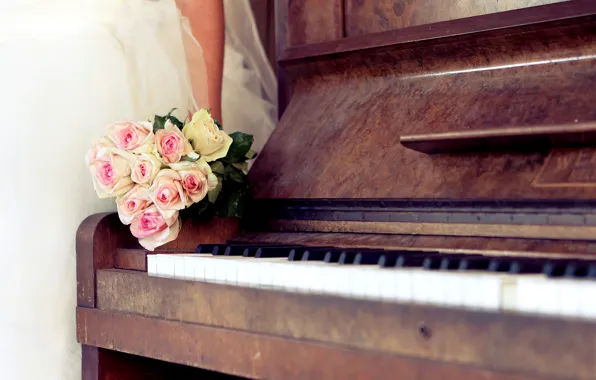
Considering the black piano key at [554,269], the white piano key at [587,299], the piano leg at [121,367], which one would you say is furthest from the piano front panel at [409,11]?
the piano leg at [121,367]

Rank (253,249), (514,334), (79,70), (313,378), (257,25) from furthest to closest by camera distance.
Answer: (257,25) → (79,70) → (253,249) → (313,378) → (514,334)

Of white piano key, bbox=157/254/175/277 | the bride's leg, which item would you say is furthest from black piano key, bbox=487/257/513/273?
the bride's leg

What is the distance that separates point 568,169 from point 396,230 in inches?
14.6

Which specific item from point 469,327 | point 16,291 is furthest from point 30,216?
point 469,327

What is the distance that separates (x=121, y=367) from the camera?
5.39 feet

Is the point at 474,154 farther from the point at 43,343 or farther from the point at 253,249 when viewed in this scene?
the point at 43,343

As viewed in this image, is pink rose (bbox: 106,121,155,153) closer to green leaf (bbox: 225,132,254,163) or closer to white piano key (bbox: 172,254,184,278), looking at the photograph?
green leaf (bbox: 225,132,254,163)

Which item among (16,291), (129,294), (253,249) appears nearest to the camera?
(253,249)

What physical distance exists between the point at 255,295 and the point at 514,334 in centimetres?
46

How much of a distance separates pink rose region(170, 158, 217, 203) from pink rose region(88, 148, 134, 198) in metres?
0.11

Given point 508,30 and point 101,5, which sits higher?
point 101,5

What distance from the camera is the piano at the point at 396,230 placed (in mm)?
941

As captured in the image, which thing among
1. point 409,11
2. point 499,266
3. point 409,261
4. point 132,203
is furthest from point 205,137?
point 499,266

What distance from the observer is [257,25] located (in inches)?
91.5
